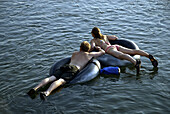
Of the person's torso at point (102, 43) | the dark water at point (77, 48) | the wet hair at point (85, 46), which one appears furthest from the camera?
the person's torso at point (102, 43)

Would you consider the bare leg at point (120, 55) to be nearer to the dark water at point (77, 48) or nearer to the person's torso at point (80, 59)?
the dark water at point (77, 48)

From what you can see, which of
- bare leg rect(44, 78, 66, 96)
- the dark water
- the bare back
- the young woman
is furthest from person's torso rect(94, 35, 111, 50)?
bare leg rect(44, 78, 66, 96)

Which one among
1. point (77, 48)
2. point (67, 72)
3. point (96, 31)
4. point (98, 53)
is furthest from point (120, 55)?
point (77, 48)

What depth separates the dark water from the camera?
6840 mm

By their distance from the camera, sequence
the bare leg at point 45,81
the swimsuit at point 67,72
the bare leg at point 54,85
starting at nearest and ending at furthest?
the bare leg at point 54,85
the bare leg at point 45,81
the swimsuit at point 67,72

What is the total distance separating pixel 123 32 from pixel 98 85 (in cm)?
476

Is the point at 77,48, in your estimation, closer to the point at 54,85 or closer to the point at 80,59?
the point at 80,59

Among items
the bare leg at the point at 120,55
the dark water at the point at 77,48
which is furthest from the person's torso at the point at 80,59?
the bare leg at the point at 120,55

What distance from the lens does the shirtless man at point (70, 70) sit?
731cm

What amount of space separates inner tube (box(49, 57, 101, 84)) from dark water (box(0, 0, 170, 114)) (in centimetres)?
16

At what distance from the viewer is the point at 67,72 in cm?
788

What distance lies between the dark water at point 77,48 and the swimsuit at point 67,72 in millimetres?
294

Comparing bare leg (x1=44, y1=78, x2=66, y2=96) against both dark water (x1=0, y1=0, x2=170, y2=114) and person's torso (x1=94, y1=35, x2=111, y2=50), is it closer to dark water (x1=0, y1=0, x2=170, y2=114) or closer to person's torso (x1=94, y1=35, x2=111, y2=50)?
dark water (x1=0, y1=0, x2=170, y2=114)

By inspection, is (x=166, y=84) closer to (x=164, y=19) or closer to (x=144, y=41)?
(x=144, y=41)
